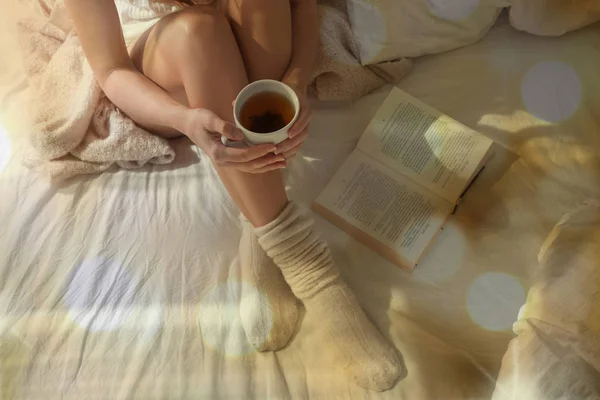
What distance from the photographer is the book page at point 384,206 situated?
2.73 feet

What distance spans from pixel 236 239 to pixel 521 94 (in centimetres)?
58

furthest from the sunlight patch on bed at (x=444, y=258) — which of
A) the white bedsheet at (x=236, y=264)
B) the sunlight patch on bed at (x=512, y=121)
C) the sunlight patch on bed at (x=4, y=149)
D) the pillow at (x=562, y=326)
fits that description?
the sunlight patch on bed at (x=4, y=149)

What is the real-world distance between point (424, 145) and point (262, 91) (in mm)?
393

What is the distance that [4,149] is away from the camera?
0.90 meters

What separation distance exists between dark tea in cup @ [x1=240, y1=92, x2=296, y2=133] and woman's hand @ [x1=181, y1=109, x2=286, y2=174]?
2 centimetres

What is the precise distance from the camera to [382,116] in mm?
924

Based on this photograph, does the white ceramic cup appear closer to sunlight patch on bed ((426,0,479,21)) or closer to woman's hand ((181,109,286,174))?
woman's hand ((181,109,286,174))

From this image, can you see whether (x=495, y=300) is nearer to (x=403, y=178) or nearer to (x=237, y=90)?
(x=403, y=178)

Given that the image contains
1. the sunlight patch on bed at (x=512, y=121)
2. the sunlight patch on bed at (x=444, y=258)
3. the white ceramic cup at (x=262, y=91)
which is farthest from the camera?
the sunlight patch on bed at (x=512, y=121)

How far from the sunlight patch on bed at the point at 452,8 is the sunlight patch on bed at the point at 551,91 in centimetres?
16

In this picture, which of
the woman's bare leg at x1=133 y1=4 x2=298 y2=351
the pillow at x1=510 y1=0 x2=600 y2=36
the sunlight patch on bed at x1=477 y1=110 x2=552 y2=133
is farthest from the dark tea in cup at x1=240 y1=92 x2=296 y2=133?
the pillow at x1=510 y1=0 x2=600 y2=36

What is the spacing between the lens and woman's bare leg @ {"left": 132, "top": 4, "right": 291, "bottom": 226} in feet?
2.34

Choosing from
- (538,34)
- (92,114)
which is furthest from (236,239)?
(538,34)

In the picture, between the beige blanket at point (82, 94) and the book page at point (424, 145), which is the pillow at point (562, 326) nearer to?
the book page at point (424, 145)
